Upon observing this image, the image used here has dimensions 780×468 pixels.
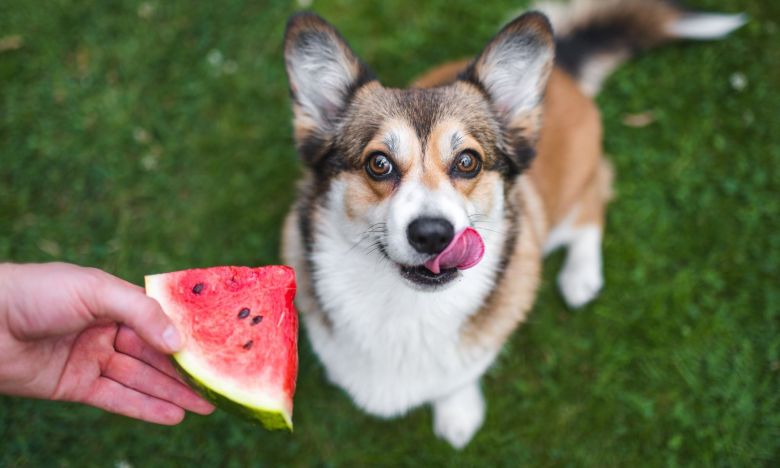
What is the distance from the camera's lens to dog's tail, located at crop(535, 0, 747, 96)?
163 inches

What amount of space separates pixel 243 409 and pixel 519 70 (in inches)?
84.3

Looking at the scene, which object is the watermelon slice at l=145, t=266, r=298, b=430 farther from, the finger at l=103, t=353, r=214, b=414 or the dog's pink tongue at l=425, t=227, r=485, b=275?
the dog's pink tongue at l=425, t=227, r=485, b=275

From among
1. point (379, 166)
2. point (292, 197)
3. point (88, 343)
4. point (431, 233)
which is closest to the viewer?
point (431, 233)

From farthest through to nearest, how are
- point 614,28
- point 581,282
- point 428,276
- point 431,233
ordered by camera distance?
point 614,28
point 581,282
point 428,276
point 431,233

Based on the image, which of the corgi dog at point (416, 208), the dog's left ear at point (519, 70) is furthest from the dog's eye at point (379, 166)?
the dog's left ear at point (519, 70)

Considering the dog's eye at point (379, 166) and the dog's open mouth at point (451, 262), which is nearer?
the dog's open mouth at point (451, 262)

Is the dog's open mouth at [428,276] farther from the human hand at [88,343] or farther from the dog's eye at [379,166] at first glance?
the human hand at [88,343]

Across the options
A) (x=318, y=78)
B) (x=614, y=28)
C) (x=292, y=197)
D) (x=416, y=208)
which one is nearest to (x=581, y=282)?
(x=614, y=28)

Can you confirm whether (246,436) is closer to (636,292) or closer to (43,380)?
(43,380)

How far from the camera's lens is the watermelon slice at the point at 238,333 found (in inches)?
86.5

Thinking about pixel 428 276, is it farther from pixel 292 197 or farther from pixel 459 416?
pixel 292 197

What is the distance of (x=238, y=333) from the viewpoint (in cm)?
242

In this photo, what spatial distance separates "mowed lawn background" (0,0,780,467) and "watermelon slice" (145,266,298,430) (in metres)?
1.60

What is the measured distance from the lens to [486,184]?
2754 millimetres
